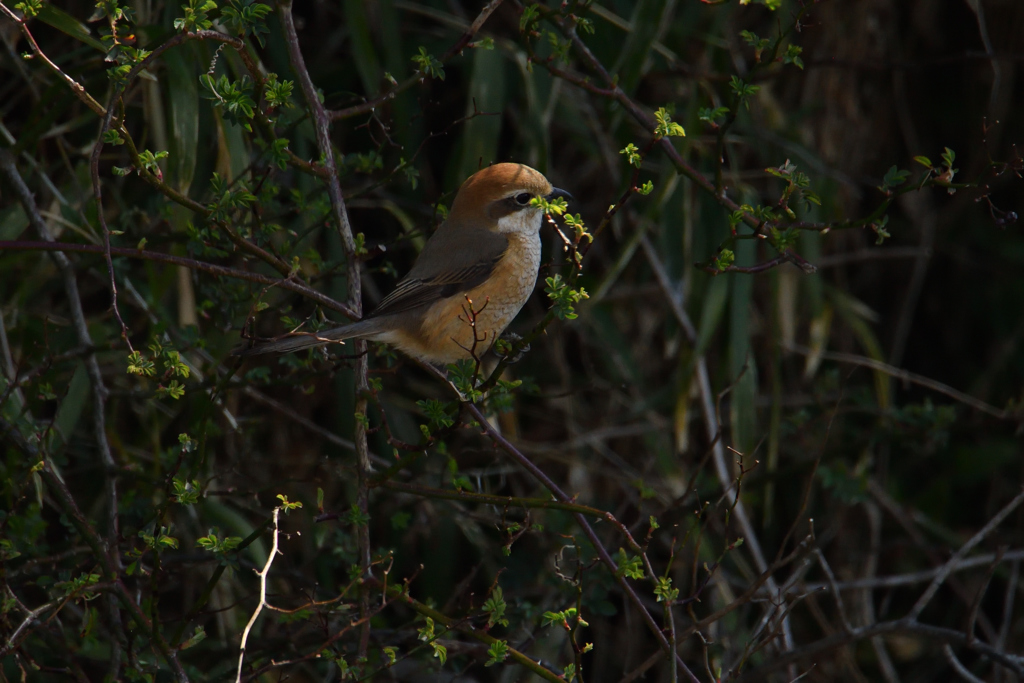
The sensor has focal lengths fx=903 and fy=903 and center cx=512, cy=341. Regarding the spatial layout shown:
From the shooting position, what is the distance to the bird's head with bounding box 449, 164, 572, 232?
2.65 m

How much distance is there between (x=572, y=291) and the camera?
1.70 m

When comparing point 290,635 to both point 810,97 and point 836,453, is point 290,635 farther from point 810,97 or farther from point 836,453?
point 810,97

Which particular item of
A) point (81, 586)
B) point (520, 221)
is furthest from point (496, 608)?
point (520, 221)

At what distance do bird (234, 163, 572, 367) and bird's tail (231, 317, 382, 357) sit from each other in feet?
0.70

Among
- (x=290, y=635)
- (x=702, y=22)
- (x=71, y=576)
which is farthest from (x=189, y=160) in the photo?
(x=702, y=22)

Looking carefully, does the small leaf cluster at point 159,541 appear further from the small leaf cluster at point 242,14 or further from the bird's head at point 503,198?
the bird's head at point 503,198

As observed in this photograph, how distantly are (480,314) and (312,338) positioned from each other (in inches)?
23.7

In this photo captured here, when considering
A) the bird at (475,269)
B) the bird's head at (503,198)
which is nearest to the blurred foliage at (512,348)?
the bird at (475,269)

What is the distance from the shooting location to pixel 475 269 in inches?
107

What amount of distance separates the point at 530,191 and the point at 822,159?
6.94 ft

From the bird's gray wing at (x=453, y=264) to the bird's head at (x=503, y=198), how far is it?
0.15 ft

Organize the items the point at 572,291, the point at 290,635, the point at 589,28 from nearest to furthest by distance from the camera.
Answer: the point at 572,291
the point at 589,28
the point at 290,635

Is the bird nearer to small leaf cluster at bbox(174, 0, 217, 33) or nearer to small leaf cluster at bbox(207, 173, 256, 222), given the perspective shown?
small leaf cluster at bbox(207, 173, 256, 222)

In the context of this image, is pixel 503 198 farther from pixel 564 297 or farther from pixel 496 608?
pixel 496 608
